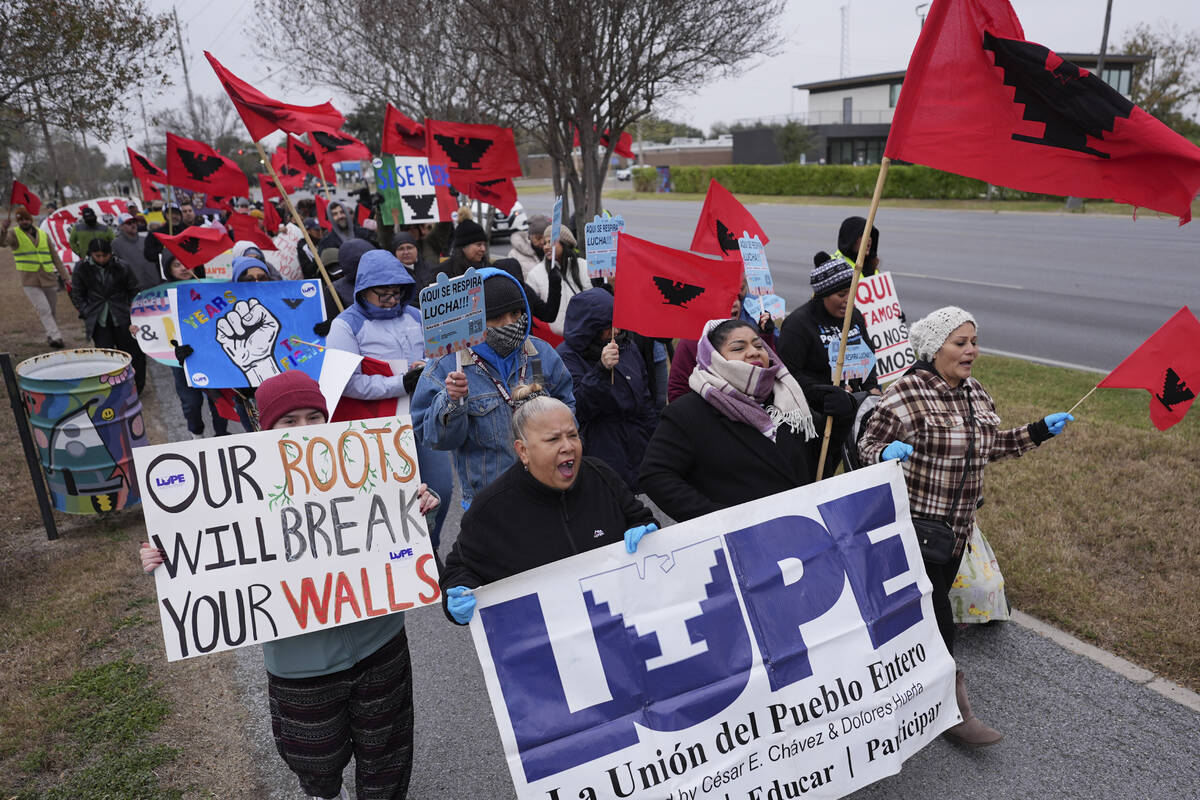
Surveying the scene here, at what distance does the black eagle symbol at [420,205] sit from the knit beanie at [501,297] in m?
6.11

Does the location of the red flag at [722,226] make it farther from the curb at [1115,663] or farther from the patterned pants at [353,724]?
the patterned pants at [353,724]

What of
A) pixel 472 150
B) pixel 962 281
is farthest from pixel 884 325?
pixel 962 281

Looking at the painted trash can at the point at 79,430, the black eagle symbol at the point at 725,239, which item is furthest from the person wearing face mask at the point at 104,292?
the black eagle symbol at the point at 725,239

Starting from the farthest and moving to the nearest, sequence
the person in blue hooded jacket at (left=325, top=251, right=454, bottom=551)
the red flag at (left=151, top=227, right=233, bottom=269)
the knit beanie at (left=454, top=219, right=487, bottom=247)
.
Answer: the red flag at (left=151, top=227, right=233, bottom=269) → the knit beanie at (left=454, top=219, right=487, bottom=247) → the person in blue hooded jacket at (left=325, top=251, right=454, bottom=551)

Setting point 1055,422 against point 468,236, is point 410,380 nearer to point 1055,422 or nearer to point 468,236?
point 468,236

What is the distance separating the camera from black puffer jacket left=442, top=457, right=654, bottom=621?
293 cm

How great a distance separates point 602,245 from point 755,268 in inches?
49.1

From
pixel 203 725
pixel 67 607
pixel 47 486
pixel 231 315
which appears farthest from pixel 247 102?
pixel 203 725

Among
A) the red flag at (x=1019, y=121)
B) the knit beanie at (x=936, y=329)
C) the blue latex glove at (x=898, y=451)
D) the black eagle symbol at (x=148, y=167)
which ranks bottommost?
the blue latex glove at (x=898, y=451)

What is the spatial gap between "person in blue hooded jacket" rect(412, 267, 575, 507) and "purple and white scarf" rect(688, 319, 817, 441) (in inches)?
38.8

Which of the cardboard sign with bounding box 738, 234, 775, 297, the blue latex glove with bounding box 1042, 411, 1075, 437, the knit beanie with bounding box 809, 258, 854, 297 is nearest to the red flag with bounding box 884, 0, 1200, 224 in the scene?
the blue latex glove with bounding box 1042, 411, 1075, 437

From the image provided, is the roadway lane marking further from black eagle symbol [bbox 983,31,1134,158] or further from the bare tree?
black eagle symbol [bbox 983,31,1134,158]

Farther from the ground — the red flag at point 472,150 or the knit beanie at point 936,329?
the red flag at point 472,150

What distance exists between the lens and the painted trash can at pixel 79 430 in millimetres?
6000
